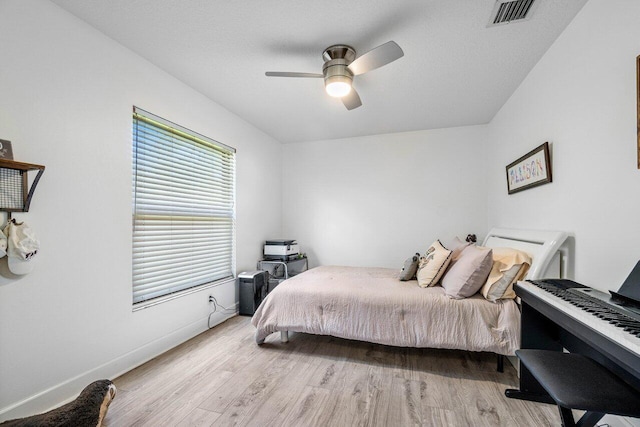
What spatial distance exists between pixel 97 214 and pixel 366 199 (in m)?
3.24

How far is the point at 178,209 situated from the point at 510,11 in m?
2.99

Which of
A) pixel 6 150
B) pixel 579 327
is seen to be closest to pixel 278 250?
pixel 6 150

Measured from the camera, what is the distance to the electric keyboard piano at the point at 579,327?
94cm

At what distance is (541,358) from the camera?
4.10 feet

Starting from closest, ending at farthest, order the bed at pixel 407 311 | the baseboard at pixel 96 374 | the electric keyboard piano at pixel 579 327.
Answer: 1. the electric keyboard piano at pixel 579 327
2. the baseboard at pixel 96 374
3. the bed at pixel 407 311

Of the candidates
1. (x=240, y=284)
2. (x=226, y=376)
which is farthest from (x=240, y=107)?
(x=226, y=376)

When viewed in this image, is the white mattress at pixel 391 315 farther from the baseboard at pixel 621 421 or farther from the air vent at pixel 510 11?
the air vent at pixel 510 11

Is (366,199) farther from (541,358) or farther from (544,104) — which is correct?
(541,358)

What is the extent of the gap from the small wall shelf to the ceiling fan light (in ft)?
6.25

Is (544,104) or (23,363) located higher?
(544,104)

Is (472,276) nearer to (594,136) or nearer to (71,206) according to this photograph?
(594,136)

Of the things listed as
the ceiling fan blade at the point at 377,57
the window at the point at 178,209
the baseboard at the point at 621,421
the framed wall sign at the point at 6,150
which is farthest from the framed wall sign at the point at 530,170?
the framed wall sign at the point at 6,150

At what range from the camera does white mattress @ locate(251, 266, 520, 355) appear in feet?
Result: 6.61

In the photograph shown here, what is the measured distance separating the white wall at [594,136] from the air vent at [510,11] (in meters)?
0.34
